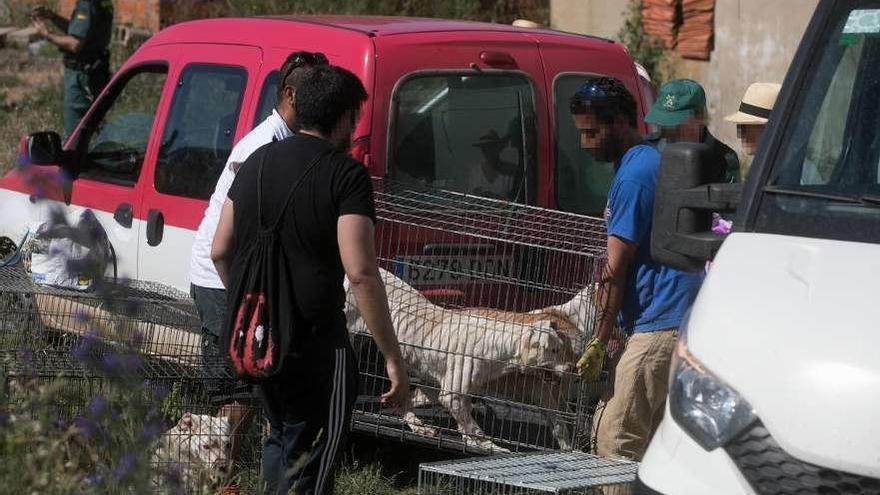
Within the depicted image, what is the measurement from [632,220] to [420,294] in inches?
35.8

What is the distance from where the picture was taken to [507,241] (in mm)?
5707

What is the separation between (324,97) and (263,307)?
70cm

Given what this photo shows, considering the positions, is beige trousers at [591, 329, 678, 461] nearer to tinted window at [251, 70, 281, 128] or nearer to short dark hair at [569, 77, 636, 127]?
short dark hair at [569, 77, 636, 127]

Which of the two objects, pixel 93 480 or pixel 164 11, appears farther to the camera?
pixel 164 11

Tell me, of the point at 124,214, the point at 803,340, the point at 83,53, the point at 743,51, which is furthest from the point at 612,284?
the point at 83,53

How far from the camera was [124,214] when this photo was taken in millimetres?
7008

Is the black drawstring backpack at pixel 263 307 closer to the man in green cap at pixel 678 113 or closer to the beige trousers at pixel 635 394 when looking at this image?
the beige trousers at pixel 635 394

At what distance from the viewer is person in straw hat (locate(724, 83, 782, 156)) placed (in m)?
6.76

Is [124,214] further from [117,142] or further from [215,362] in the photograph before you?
[215,362]

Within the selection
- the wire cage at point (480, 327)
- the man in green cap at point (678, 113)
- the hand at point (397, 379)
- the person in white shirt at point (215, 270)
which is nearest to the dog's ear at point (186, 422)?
the person in white shirt at point (215, 270)

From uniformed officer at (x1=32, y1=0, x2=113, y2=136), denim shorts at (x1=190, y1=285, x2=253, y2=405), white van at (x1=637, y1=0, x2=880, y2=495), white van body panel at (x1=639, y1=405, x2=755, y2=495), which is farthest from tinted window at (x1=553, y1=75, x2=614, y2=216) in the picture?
uniformed officer at (x1=32, y1=0, x2=113, y2=136)

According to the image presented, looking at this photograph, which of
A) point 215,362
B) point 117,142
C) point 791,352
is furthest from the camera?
point 117,142

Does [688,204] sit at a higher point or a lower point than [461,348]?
higher

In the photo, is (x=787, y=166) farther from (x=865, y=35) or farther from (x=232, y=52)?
(x=232, y=52)
